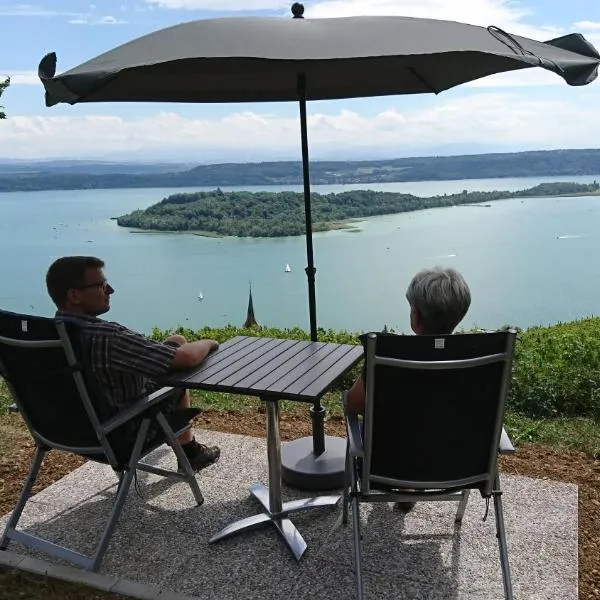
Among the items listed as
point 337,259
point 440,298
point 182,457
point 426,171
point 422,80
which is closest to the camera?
point 440,298

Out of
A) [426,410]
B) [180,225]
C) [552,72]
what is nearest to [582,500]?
[426,410]

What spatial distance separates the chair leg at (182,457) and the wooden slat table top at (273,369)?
0.68 feet

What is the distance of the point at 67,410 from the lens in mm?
2564

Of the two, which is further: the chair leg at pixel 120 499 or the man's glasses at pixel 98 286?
the man's glasses at pixel 98 286

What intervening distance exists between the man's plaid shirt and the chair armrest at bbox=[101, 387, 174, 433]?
37 millimetres

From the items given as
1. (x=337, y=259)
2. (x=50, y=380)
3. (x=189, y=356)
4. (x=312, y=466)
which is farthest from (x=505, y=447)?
(x=337, y=259)

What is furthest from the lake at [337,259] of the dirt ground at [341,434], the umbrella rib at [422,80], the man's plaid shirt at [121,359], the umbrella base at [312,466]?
the man's plaid shirt at [121,359]

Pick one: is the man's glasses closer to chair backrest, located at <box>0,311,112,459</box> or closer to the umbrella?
chair backrest, located at <box>0,311,112,459</box>

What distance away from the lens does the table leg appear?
2.72 metres

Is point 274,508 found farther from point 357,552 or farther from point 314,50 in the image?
point 314,50

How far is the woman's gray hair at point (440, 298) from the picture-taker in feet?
7.42

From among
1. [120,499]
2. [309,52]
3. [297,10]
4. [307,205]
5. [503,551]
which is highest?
[297,10]

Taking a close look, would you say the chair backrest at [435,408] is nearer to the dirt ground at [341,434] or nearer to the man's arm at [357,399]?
the man's arm at [357,399]

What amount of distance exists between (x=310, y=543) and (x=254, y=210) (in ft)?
64.4
